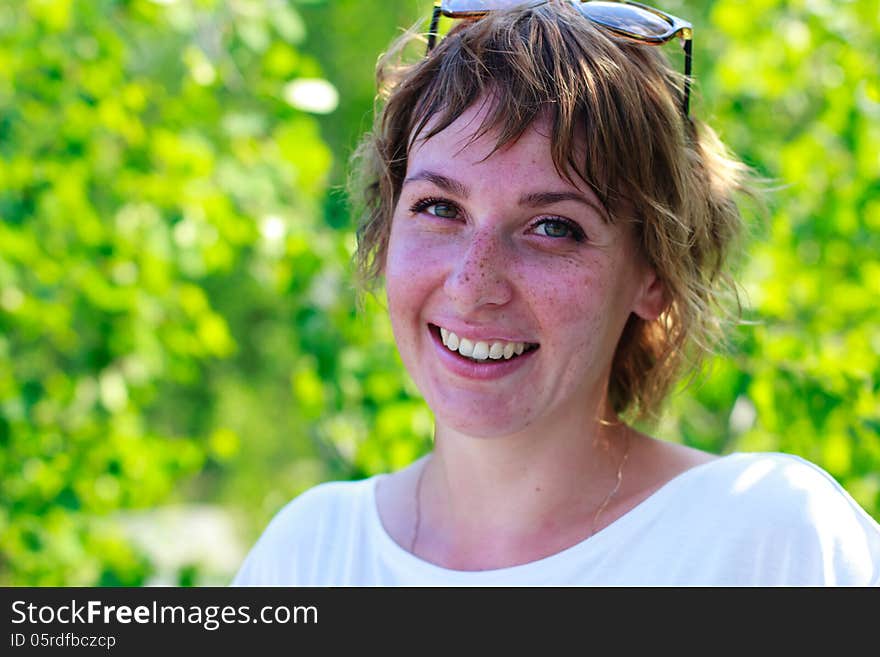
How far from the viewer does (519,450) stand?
1736 mm

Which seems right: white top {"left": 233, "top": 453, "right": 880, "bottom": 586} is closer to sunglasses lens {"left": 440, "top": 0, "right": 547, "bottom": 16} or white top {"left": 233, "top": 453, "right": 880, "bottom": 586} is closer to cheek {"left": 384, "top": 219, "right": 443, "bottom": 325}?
cheek {"left": 384, "top": 219, "right": 443, "bottom": 325}

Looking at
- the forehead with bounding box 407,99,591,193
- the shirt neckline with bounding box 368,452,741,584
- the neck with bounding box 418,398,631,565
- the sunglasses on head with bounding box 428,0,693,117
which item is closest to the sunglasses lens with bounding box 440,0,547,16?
the sunglasses on head with bounding box 428,0,693,117

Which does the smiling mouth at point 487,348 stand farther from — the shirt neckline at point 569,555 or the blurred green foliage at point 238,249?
the blurred green foliage at point 238,249

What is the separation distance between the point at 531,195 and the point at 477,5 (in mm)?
387

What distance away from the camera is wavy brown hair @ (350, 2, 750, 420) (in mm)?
1546

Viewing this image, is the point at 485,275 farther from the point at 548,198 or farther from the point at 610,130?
the point at 610,130

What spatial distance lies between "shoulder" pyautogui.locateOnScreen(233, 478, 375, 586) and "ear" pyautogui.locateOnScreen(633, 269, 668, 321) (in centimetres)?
67

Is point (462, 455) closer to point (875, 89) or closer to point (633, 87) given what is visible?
point (633, 87)

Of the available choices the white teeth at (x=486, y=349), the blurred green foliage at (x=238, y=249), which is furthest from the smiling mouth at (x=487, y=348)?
the blurred green foliage at (x=238, y=249)

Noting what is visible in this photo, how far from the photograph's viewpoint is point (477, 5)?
1686mm
